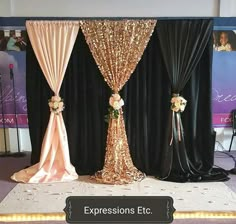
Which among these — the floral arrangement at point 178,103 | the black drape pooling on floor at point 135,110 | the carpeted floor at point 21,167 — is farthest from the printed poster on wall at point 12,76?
the floral arrangement at point 178,103

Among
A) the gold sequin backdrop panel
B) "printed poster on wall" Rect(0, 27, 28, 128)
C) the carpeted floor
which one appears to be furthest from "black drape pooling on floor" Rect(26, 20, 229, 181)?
"printed poster on wall" Rect(0, 27, 28, 128)

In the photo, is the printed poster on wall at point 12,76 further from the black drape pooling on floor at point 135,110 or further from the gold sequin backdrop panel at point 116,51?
the gold sequin backdrop panel at point 116,51

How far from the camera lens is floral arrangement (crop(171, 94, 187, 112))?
3467 millimetres

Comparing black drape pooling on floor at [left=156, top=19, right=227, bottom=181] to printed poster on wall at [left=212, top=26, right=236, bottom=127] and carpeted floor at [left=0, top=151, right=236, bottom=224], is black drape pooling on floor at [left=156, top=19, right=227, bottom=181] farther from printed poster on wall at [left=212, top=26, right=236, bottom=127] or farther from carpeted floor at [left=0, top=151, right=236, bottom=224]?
printed poster on wall at [left=212, top=26, right=236, bottom=127]

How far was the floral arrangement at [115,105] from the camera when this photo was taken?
345 cm

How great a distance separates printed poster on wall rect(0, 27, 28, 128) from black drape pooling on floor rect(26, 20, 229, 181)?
1.21 m

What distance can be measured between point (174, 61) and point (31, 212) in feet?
7.41

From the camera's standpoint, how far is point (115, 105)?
3.44 metres

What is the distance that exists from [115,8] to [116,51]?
4.91 ft

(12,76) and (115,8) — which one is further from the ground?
(115,8)

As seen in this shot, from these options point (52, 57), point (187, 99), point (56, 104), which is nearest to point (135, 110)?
point (187, 99)

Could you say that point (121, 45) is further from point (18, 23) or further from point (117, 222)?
point (117, 222)

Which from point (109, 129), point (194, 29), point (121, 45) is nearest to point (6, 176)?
point (109, 129)

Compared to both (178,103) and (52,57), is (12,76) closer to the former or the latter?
(52,57)
